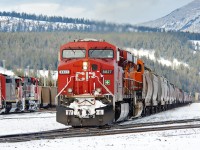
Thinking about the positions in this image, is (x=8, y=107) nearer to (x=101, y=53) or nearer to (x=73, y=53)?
(x=73, y=53)

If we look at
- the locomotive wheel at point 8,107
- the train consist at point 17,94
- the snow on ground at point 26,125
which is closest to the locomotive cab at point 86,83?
the snow on ground at point 26,125

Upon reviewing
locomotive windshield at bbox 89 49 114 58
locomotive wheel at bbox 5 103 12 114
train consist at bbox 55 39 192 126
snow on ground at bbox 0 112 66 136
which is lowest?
locomotive wheel at bbox 5 103 12 114

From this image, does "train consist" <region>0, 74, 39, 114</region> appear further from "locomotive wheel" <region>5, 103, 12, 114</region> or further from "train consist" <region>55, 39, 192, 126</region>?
"train consist" <region>55, 39, 192, 126</region>

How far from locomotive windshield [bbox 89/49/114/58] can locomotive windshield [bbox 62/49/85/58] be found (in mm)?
424

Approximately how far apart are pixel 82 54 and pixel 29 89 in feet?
104

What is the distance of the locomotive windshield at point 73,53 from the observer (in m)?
22.6

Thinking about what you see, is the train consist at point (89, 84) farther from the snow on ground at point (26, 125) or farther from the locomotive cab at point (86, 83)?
the snow on ground at point (26, 125)

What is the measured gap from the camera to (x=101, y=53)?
74.8ft

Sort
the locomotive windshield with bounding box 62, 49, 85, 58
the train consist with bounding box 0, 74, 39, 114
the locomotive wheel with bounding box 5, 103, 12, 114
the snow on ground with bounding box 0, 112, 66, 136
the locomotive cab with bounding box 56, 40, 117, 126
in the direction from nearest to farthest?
the locomotive cab with bounding box 56, 40, 117, 126
the locomotive windshield with bounding box 62, 49, 85, 58
the snow on ground with bounding box 0, 112, 66, 136
the train consist with bounding box 0, 74, 39, 114
the locomotive wheel with bounding box 5, 103, 12, 114

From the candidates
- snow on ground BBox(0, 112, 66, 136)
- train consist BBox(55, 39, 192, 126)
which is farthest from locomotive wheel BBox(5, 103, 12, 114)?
train consist BBox(55, 39, 192, 126)

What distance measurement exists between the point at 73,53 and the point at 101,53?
1.33m

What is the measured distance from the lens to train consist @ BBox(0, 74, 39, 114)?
147 feet

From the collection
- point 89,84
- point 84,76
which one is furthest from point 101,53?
point 89,84

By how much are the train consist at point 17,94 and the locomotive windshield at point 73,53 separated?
2227 centimetres
